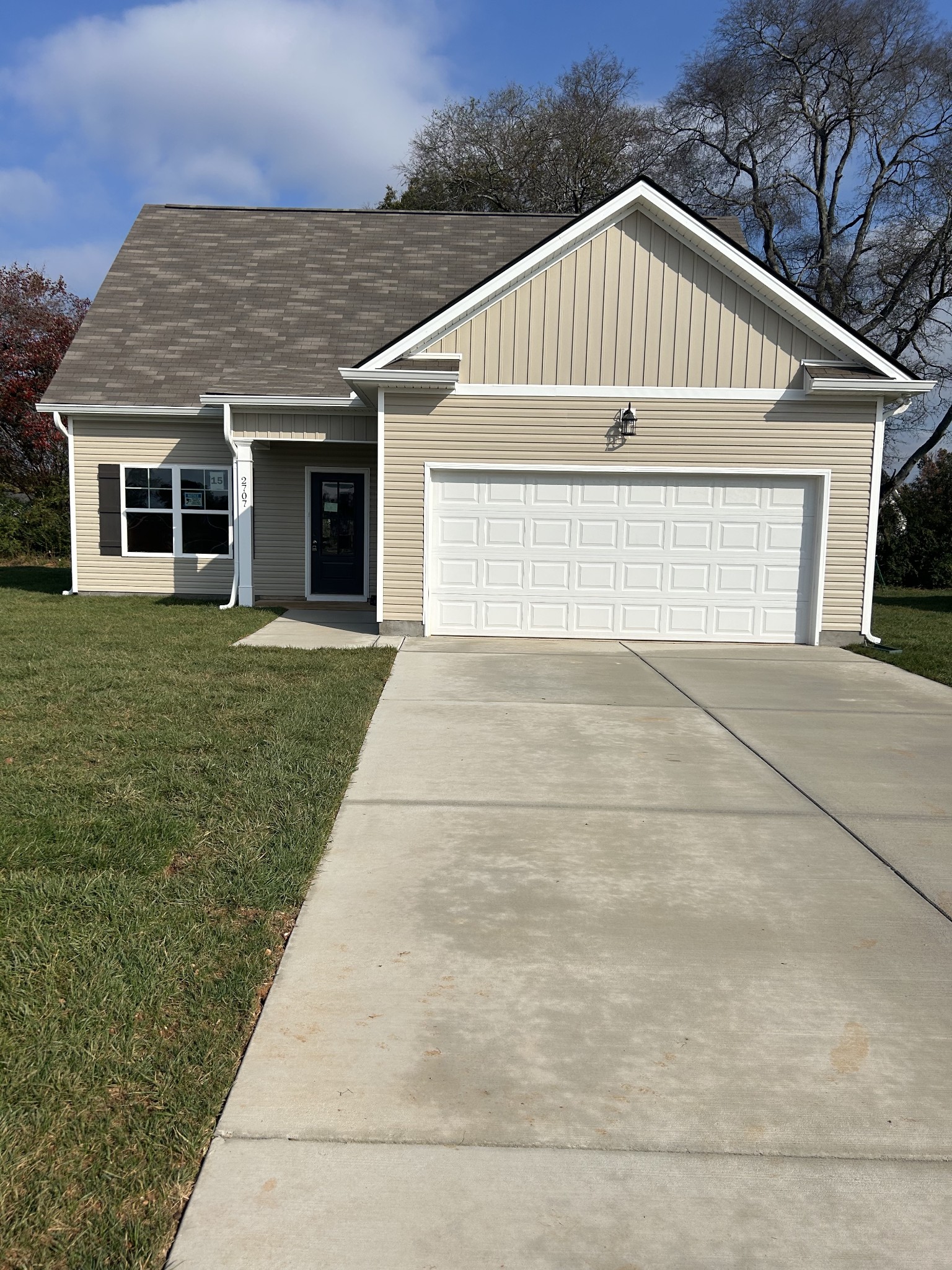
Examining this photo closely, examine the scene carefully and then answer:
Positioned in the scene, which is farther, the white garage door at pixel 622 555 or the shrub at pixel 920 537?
the shrub at pixel 920 537

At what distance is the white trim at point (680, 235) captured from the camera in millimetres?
11453

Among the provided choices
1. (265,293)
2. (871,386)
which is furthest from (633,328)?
(265,293)

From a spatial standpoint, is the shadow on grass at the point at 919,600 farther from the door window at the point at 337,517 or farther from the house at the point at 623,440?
the door window at the point at 337,517

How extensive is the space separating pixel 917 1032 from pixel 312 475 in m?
13.8

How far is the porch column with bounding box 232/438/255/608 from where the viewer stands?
47.8ft

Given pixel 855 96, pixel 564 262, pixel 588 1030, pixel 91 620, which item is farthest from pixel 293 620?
pixel 855 96

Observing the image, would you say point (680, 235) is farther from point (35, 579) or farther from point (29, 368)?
point (29, 368)

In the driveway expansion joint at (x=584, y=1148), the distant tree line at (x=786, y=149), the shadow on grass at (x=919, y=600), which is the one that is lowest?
the driveway expansion joint at (x=584, y=1148)

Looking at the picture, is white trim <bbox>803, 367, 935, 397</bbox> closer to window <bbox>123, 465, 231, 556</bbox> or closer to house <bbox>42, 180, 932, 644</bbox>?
house <bbox>42, 180, 932, 644</bbox>

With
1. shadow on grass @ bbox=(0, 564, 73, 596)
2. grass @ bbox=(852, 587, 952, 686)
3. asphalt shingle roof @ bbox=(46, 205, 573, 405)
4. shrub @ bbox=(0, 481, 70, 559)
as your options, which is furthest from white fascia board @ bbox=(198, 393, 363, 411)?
shrub @ bbox=(0, 481, 70, 559)

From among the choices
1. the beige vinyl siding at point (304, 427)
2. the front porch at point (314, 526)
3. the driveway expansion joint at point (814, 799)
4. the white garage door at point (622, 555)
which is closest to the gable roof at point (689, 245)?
the white garage door at point (622, 555)

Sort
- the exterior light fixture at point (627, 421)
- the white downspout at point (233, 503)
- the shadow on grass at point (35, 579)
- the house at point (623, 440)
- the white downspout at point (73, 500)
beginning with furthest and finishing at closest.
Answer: the shadow on grass at point (35, 579), the white downspout at point (73, 500), the white downspout at point (233, 503), the exterior light fixture at point (627, 421), the house at point (623, 440)

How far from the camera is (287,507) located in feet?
52.2

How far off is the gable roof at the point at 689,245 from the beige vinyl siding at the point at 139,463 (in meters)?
5.15
